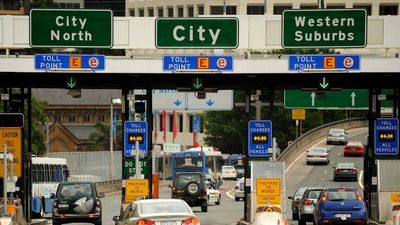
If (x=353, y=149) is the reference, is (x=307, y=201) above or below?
above

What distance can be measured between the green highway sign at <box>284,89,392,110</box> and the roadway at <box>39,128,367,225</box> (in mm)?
3844

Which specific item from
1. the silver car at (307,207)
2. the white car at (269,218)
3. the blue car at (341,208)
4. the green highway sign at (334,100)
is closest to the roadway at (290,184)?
the silver car at (307,207)

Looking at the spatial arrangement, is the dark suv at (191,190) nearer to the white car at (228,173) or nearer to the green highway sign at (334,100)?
the green highway sign at (334,100)

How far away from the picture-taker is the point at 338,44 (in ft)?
125

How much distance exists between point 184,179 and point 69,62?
19.0m

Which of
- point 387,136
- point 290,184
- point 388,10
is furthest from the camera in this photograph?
point 388,10

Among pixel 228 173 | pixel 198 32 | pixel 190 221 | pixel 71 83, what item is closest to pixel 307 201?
pixel 198 32

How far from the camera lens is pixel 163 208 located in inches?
1090

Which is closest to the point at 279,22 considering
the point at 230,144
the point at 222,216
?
the point at 222,216

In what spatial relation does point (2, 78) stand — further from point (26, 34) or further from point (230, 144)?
point (230, 144)

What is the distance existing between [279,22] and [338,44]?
7.83 feet

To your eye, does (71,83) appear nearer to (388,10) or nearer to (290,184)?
(290,184)

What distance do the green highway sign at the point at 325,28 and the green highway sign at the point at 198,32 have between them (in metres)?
1.66

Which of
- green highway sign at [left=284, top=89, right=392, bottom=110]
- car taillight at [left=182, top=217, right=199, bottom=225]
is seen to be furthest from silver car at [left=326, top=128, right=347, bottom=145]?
car taillight at [left=182, top=217, right=199, bottom=225]
